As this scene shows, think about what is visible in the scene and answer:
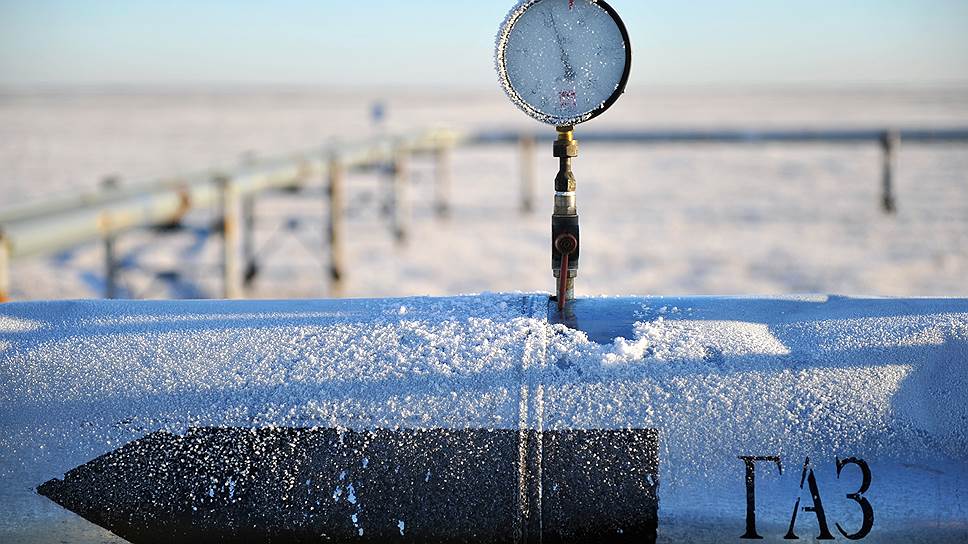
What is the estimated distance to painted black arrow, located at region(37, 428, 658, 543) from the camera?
1777 millimetres

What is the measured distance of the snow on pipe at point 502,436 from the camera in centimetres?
178

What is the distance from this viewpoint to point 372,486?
1812 mm

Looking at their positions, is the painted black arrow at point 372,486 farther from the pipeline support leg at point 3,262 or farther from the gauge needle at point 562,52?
the pipeline support leg at point 3,262

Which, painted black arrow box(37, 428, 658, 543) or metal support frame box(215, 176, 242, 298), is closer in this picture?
painted black arrow box(37, 428, 658, 543)

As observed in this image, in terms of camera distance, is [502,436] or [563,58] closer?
[502,436]

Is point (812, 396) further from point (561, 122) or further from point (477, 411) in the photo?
point (561, 122)

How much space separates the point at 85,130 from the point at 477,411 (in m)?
33.5

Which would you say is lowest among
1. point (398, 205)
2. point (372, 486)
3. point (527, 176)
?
point (372, 486)

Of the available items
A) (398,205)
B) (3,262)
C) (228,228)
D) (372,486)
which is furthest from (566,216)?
(398,205)

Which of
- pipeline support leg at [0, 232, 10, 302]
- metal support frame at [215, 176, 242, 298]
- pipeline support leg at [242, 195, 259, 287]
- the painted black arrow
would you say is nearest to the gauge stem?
the painted black arrow

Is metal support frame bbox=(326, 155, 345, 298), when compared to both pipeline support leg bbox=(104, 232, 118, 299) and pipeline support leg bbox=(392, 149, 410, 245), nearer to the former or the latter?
pipeline support leg bbox=(104, 232, 118, 299)

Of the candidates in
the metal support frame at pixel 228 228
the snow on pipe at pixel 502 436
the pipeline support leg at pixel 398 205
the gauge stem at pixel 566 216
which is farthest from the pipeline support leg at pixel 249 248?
the snow on pipe at pixel 502 436

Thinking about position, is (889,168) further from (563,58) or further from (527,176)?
(563,58)

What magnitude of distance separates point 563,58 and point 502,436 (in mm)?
931
